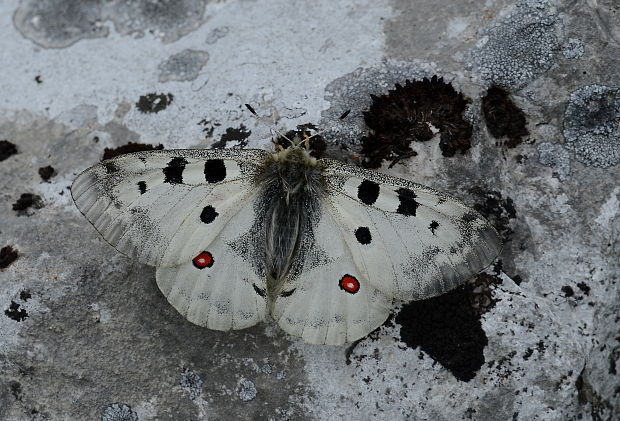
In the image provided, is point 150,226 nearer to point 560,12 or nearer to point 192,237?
point 192,237

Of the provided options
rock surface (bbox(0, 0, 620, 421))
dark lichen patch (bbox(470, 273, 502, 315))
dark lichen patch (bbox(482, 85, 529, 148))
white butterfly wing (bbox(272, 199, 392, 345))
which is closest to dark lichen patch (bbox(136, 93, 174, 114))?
rock surface (bbox(0, 0, 620, 421))

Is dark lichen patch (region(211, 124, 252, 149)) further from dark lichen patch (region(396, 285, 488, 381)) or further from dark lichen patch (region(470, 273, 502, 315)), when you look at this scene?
dark lichen patch (region(470, 273, 502, 315))

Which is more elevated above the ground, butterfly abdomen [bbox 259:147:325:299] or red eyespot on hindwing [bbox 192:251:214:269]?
butterfly abdomen [bbox 259:147:325:299]

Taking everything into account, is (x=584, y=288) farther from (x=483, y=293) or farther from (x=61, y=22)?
(x=61, y=22)

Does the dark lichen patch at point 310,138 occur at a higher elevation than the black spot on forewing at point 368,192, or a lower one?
lower

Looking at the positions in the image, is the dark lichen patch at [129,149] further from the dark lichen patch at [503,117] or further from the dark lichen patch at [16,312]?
the dark lichen patch at [503,117]

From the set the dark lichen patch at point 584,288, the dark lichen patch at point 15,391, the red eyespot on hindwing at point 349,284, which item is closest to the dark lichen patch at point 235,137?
the red eyespot on hindwing at point 349,284

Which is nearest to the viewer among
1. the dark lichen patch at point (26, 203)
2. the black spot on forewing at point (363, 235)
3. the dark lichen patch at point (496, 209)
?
the black spot on forewing at point (363, 235)
